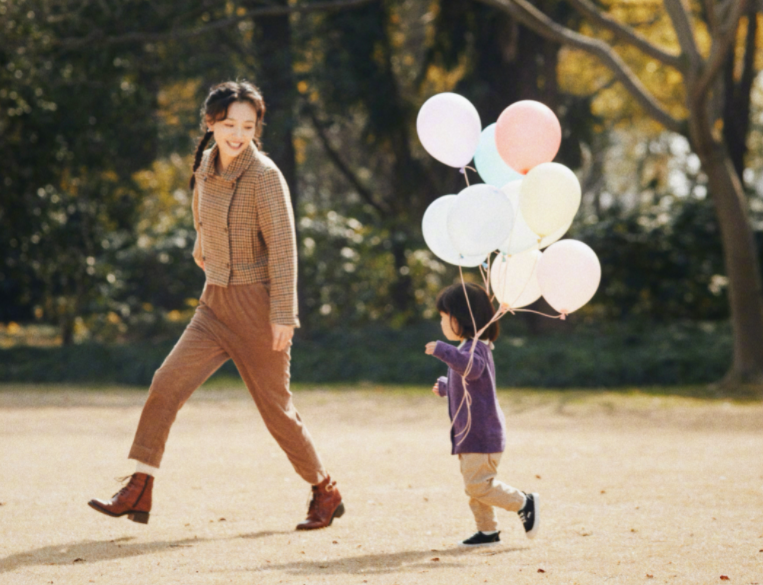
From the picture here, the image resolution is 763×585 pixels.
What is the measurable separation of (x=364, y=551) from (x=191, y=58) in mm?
10959

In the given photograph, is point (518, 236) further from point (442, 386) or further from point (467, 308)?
point (442, 386)

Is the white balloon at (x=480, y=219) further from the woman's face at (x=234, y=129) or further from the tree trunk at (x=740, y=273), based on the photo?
the tree trunk at (x=740, y=273)

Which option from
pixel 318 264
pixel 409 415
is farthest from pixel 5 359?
pixel 409 415

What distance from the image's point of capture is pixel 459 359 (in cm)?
407

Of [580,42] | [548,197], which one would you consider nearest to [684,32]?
[580,42]

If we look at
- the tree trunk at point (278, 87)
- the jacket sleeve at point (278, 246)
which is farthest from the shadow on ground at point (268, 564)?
the tree trunk at point (278, 87)

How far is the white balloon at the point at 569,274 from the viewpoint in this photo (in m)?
4.37

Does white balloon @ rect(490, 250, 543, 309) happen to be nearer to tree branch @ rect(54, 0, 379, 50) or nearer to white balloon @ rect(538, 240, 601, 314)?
white balloon @ rect(538, 240, 601, 314)

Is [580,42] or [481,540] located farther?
[580,42]

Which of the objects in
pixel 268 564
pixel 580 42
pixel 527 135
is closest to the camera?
pixel 268 564

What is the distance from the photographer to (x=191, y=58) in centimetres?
1371

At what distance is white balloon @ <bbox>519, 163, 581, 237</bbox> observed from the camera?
4.31 meters

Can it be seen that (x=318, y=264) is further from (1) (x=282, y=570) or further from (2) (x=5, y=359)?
(1) (x=282, y=570)

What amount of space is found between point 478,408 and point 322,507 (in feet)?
3.29
